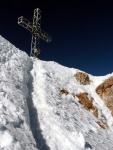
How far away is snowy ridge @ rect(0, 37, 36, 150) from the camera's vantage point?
1634 centimetres

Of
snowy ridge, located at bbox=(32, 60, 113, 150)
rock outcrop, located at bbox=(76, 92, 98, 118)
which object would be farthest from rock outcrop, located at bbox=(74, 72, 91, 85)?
rock outcrop, located at bbox=(76, 92, 98, 118)

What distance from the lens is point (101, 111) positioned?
101 ft

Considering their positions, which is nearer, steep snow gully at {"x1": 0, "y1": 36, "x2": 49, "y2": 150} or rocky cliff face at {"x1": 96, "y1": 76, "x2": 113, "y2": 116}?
steep snow gully at {"x1": 0, "y1": 36, "x2": 49, "y2": 150}

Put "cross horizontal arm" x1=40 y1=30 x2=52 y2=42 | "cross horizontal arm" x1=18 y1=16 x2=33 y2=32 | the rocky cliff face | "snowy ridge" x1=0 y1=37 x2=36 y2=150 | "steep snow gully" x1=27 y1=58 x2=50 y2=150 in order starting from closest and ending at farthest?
"snowy ridge" x1=0 y1=37 x2=36 y2=150
"steep snow gully" x1=27 y1=58 x2=50 y2=150
the rocky cliff face
"cross horizontal arm" x1=18 y1=16 x2=33 y2=32
"cross horizontal arm" x1=40 y1=30 x2=52 y2=42

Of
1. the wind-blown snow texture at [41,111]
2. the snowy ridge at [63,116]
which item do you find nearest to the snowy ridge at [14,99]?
the wind-blown snow texture at [41,111]

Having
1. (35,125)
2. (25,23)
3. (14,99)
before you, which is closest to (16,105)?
(14,99)

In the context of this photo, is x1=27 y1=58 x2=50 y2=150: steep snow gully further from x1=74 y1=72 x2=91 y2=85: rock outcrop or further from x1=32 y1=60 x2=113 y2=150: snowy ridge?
x1=74 y1=72 x2=91 y2=85: rock outcrop

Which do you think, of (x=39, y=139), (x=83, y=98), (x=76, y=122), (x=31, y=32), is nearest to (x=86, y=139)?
(x=76, y=122)

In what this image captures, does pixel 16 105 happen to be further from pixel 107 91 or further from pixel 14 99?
pixel 107 91

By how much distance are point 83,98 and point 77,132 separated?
9180mm

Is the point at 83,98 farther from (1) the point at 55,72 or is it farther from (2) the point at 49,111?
(2) the point at 49,111

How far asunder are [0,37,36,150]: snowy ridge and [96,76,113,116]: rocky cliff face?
10073mm

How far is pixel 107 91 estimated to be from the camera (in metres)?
33.4

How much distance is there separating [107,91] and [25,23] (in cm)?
1366
